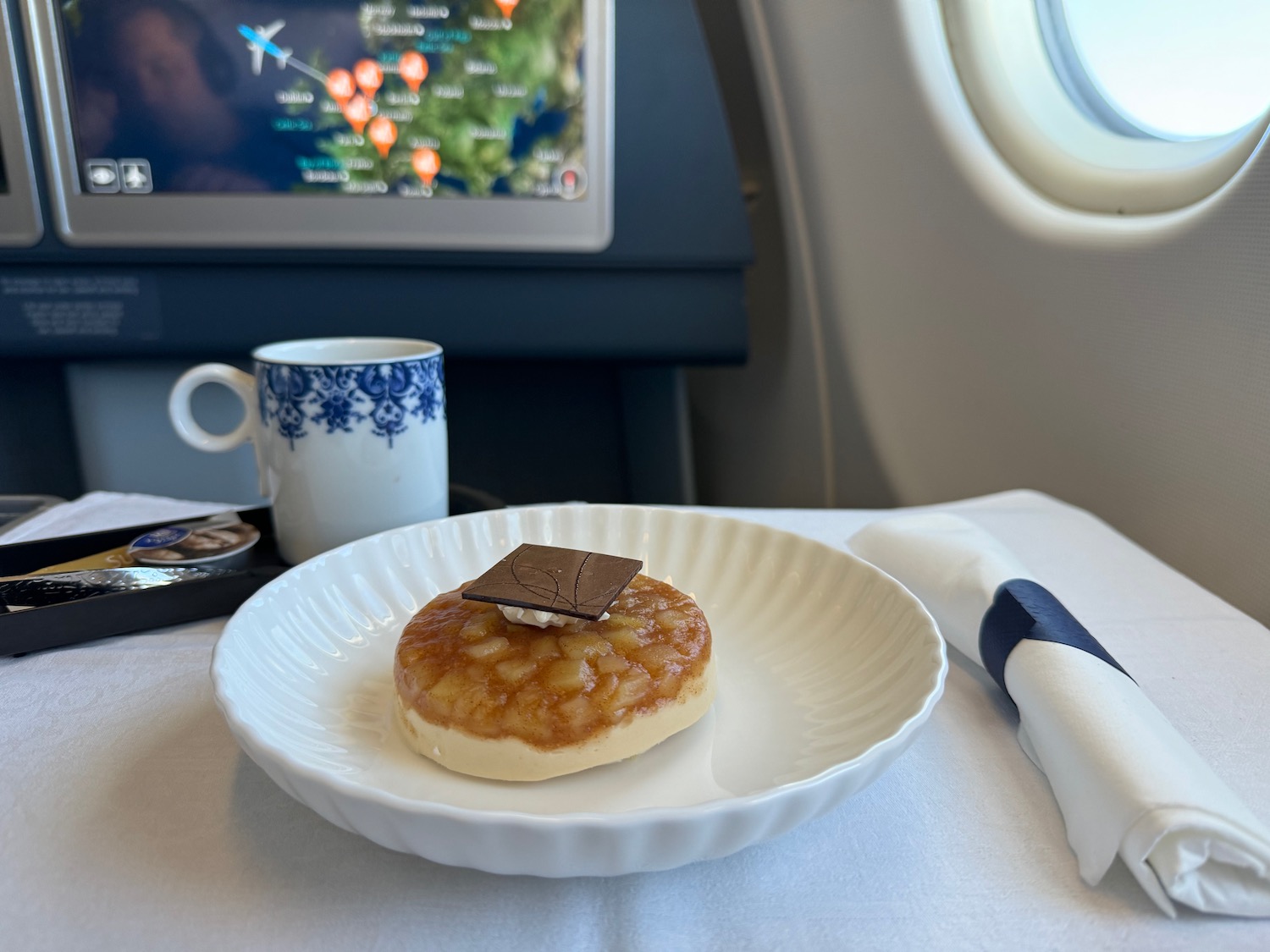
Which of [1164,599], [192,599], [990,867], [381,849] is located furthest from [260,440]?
[1164,599]

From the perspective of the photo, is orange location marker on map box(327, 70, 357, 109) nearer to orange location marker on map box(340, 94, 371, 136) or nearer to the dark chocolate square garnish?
orange location marker on map box(340, 94, 371, 136)

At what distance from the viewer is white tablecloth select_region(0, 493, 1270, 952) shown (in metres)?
0.28

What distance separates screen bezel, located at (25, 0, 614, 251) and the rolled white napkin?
634 mm

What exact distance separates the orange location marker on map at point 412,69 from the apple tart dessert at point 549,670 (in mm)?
712

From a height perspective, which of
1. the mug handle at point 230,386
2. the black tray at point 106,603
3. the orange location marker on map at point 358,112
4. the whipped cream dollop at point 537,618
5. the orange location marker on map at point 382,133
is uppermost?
the orange location marker on map at point 358,112

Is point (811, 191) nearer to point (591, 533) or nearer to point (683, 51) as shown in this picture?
point (683, 51)

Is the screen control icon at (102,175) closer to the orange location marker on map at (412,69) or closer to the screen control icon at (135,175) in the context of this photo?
the screen control icon at (135,175)

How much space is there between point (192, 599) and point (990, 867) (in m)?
0.46

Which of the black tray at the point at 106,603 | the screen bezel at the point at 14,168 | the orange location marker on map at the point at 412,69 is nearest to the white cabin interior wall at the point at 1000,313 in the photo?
the orange location marker on map at the point at 412,69

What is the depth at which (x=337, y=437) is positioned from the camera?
21.5 inches

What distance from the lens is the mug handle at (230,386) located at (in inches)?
22.7

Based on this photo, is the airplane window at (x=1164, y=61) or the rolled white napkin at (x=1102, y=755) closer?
the rolled white napkin at (x=1102, y=755)

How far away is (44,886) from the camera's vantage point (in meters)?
0.30

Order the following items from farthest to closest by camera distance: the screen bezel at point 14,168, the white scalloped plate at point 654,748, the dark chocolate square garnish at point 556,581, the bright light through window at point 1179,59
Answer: the screen bezel at point 14,168, the bright light through window at point 1179,59, the dark chocolate square garnish at point 556,581, the white scalloped plate at point 654,748
